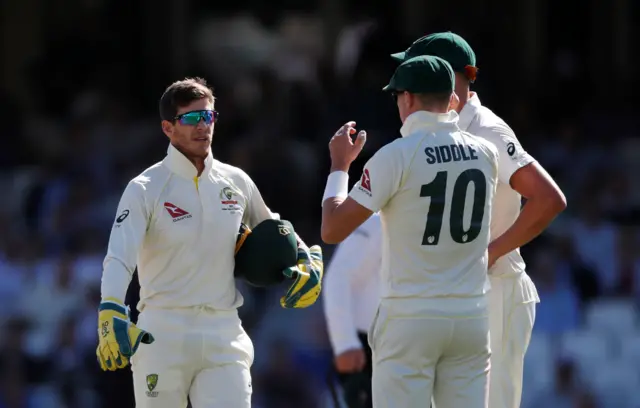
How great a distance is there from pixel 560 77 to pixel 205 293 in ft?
21.8

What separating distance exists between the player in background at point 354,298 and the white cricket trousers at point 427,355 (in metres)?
1.60

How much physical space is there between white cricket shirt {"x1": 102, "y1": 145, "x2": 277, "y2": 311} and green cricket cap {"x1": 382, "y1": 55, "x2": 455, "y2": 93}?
843 millimetres

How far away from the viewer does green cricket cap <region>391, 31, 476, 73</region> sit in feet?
17.4

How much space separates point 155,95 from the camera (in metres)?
11.6

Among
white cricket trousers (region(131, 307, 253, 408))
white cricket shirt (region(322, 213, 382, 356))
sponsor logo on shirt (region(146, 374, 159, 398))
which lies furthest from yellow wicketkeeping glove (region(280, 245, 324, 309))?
white cricket shirt (region(322, 213, 382, 356))

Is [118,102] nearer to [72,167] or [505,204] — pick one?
[72,167]

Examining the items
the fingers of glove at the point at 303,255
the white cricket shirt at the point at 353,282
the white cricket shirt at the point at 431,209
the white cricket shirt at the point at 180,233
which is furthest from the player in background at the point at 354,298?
the white cricket shirt at the point at 431,209

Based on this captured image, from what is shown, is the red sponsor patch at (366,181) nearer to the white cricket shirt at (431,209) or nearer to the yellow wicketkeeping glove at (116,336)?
the white cricket shirt at (431,209)

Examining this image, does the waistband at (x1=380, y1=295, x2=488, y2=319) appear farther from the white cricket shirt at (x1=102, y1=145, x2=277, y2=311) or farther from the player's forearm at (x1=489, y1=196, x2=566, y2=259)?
the white cricket shirt at (x1=102, y1=145, x2=277, y2=311)

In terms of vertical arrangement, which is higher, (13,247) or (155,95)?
(155,95)

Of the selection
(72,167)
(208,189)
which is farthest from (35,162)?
(208,189)

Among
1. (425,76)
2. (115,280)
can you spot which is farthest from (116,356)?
(425,76)

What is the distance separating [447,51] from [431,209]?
0.75 metres

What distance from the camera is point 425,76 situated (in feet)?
16.2
